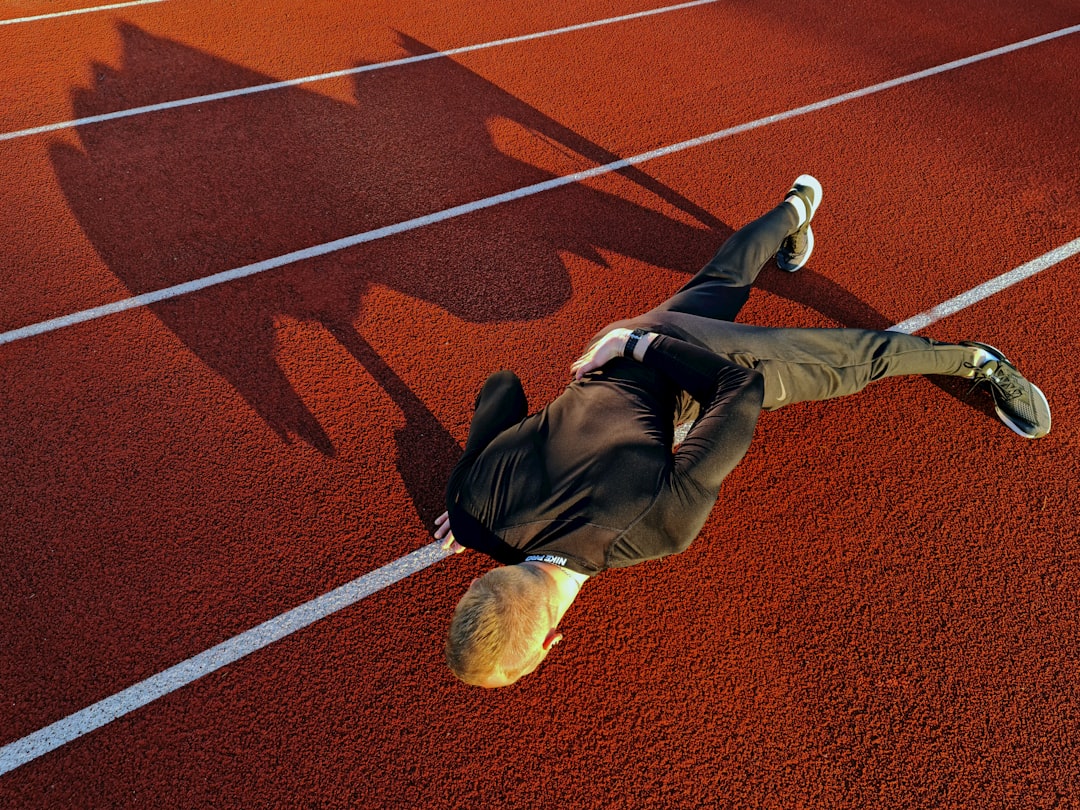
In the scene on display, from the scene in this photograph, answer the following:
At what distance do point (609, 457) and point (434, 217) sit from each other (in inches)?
146

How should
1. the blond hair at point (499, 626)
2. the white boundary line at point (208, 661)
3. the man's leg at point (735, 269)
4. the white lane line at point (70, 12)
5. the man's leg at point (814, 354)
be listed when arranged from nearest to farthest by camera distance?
the blond hair at point (499, 626)
the white boundary line at point (208, 661)
the man's leg at point (814, 354)
the man's leg at point (735, 269)
the white lane line at point (70, 12)

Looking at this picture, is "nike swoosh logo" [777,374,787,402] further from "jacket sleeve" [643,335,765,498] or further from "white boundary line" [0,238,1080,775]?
"white boundary line" [0,238,1080,775]

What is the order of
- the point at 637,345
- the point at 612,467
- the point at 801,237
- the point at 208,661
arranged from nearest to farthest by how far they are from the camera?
the point at 612,467 < the point at 637,345 < the point at 208,661 < the point at 801,237

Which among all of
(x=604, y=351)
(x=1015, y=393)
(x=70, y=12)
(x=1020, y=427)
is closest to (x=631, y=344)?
(x=604, y=351)

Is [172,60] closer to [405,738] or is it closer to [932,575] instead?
[405,738]

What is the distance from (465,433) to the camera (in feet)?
14.7

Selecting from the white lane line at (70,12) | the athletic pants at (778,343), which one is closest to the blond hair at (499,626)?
the athletic pants at (778,343)

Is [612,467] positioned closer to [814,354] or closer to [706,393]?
[706,393]

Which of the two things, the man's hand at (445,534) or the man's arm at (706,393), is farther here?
the man's hand at (445,534)

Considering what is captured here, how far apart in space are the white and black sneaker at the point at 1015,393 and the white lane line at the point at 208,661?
3643 millimetres

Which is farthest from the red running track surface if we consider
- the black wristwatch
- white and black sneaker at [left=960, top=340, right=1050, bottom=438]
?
the black wristwatch

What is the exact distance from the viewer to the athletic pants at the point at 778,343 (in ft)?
11.9

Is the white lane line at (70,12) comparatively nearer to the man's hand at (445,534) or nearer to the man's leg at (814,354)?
the man's hand at (445,534)

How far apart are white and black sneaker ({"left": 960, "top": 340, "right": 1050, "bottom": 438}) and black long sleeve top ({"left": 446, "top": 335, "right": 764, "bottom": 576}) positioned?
2.26 meters
